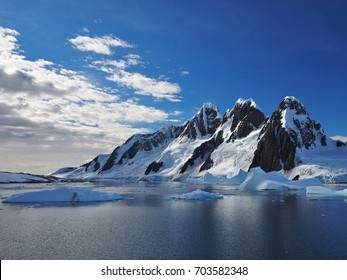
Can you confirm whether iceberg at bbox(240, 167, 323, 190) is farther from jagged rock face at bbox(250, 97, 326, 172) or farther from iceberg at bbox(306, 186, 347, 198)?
jagged rock face at bbox(250, 97, 326, 172)

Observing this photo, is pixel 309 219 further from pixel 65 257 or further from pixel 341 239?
pixel 65 257

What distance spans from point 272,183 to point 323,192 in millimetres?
20678

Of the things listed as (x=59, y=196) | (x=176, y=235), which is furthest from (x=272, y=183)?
(x=176, y=235)

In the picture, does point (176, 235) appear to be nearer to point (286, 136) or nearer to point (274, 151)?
point (286, 136)

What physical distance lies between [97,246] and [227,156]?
166927 millimetres

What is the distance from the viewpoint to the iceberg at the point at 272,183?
88.3 m

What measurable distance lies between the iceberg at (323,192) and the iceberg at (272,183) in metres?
15.2

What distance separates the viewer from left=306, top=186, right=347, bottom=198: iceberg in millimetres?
64688

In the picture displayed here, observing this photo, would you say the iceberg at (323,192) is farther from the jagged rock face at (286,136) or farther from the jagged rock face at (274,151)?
the jagged rock face at (286,136)

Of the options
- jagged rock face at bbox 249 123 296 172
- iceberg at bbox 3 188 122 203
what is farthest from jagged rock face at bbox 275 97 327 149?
iceberg at bbox 3 188 122 203

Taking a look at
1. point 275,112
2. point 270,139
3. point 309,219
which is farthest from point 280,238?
point 275,112

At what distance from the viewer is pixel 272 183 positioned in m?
88.6

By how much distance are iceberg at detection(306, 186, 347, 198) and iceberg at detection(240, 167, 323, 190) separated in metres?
15.2
